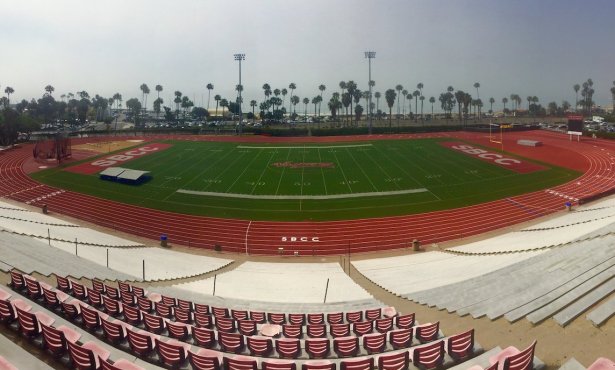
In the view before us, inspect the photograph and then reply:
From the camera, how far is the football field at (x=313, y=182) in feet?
130

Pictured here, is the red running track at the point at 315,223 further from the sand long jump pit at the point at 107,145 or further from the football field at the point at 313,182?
the sand long jump pit at the point at 107,145

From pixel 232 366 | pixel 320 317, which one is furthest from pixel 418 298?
pixel 232 366

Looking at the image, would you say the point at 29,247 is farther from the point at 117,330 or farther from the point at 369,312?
the point at 369,312

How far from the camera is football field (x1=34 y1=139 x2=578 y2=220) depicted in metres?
39.6

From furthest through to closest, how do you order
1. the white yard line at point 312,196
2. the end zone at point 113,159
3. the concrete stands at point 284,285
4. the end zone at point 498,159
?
the end zone at point 113,159 → the end zone at point 498,159 → the white yard line at point 312,196 → the concrete stands at point 284,285

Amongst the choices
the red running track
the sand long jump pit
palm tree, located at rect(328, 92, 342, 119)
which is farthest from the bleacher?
palm tree, located at rect(328, 92, 342, 119)

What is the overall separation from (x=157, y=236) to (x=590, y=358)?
31882mm

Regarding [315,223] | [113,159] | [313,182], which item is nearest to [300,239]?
[315,223]

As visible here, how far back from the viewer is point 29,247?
61.7 feet

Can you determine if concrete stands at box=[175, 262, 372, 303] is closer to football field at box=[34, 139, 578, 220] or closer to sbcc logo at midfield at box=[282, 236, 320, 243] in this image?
sbcc logo at midfield at box=[282, 236, 320, 243]

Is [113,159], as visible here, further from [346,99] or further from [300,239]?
→ [346,99]

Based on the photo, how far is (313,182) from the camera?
48.4 meters

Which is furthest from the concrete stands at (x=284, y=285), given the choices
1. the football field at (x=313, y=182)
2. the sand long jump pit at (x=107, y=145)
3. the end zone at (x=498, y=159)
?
the sand long jump pit at (x=107, y=145)

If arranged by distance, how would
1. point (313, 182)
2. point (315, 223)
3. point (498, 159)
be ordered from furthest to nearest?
point (498, 159) < point (313, 182) < point (315, 223)
